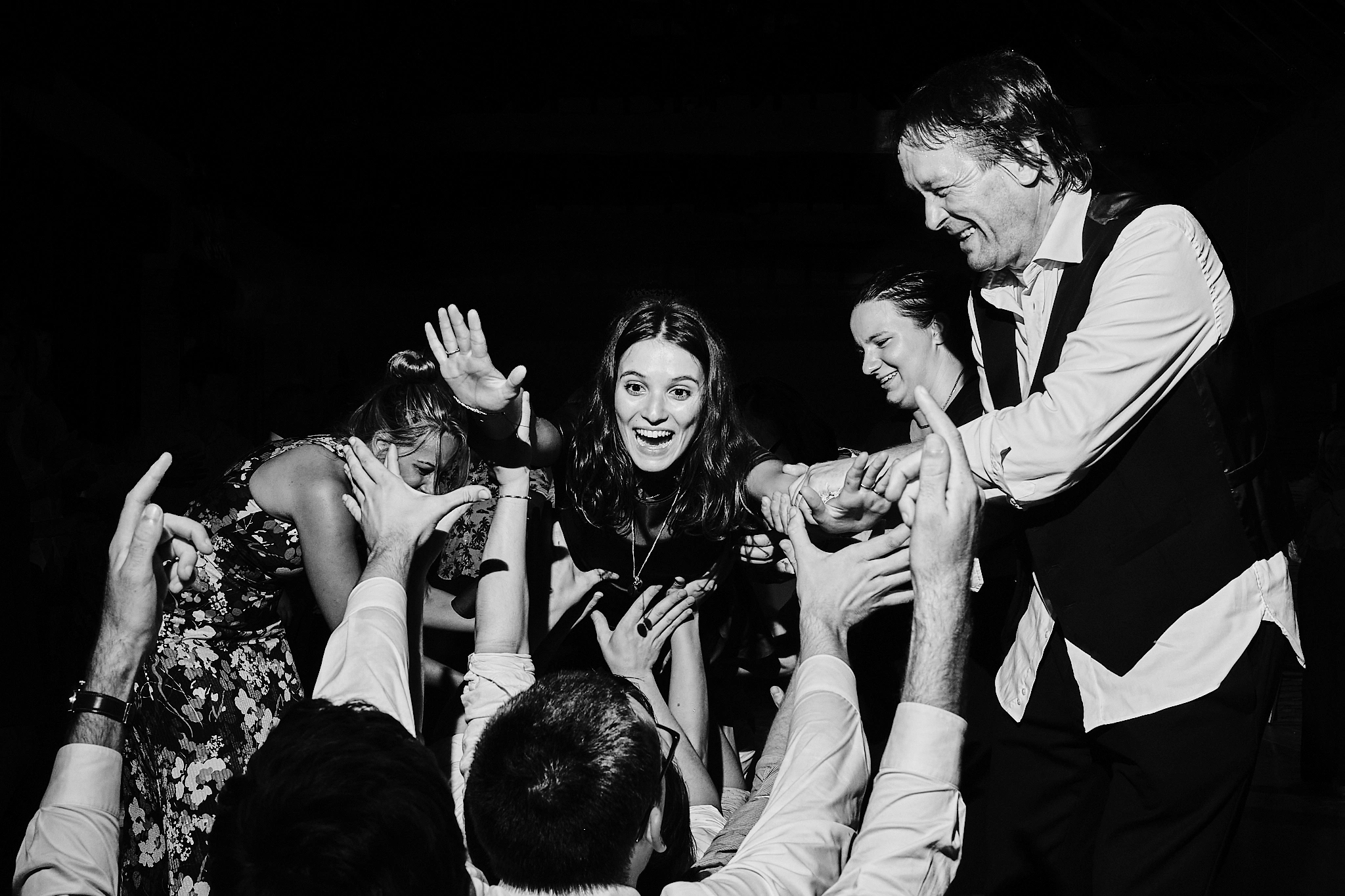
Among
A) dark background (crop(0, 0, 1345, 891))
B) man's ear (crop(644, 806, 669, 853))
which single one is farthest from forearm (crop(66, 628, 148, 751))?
dark background (crop(0, 0, 1345, 891))

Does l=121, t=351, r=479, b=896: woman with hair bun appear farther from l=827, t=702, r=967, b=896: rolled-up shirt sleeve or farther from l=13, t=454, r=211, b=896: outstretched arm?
l=827, t=702, r=967, b=896: rolled-up shirt sleeve

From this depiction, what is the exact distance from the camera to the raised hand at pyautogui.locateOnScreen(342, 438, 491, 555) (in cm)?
165

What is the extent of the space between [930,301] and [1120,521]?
120cm

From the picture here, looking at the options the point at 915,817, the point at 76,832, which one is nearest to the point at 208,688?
the point at 76,832

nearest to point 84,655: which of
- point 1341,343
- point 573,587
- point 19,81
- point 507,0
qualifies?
point 19,81

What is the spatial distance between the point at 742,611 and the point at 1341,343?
14.9ft

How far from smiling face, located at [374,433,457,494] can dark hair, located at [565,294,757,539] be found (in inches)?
11.6

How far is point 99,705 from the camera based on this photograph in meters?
1.39

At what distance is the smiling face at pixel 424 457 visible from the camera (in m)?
2.71

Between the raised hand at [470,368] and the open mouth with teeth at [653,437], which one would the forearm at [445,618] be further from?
the raised hand at [470,368]

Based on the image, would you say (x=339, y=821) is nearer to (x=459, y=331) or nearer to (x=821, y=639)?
(x=821, y=639)

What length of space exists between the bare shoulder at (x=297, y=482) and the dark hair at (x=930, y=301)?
134 centimetres

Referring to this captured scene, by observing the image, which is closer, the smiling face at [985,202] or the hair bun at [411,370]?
the smiling face at [985,202]

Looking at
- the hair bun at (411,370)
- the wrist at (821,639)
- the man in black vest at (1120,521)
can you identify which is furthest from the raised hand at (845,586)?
the hair bun at (411,370)
